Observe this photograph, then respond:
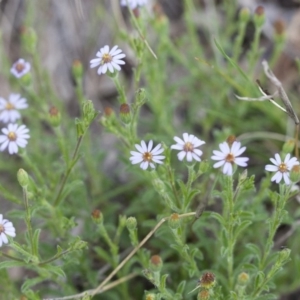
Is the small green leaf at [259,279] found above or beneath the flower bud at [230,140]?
beneath

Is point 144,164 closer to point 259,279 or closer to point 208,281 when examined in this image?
point 208,281

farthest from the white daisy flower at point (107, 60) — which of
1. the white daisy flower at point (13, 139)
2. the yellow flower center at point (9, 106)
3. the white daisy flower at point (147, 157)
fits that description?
the yellow flower center at point (9, 106)

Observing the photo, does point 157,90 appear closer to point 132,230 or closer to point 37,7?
point 132,230

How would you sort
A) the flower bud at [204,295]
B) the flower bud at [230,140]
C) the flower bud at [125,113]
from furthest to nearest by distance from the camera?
the flower bud at [125,113] < the flower bud at [230,140] < the flower bud at [204,295]

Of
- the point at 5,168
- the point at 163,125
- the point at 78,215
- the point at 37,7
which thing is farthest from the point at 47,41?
the point at 78,215

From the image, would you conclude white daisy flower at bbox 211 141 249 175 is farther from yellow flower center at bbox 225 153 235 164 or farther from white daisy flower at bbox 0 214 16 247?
white daisy flower at bbox 0 214 16 247

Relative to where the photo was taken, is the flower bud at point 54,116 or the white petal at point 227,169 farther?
the flower bud at point 54,116

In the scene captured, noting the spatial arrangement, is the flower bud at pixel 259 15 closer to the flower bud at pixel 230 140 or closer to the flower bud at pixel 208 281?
the flower bud at pixel 230 140

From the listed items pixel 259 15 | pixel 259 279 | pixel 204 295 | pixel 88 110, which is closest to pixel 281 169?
pixel 259 279

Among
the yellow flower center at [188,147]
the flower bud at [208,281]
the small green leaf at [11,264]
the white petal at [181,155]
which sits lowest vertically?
the flower bud at [208,281]
